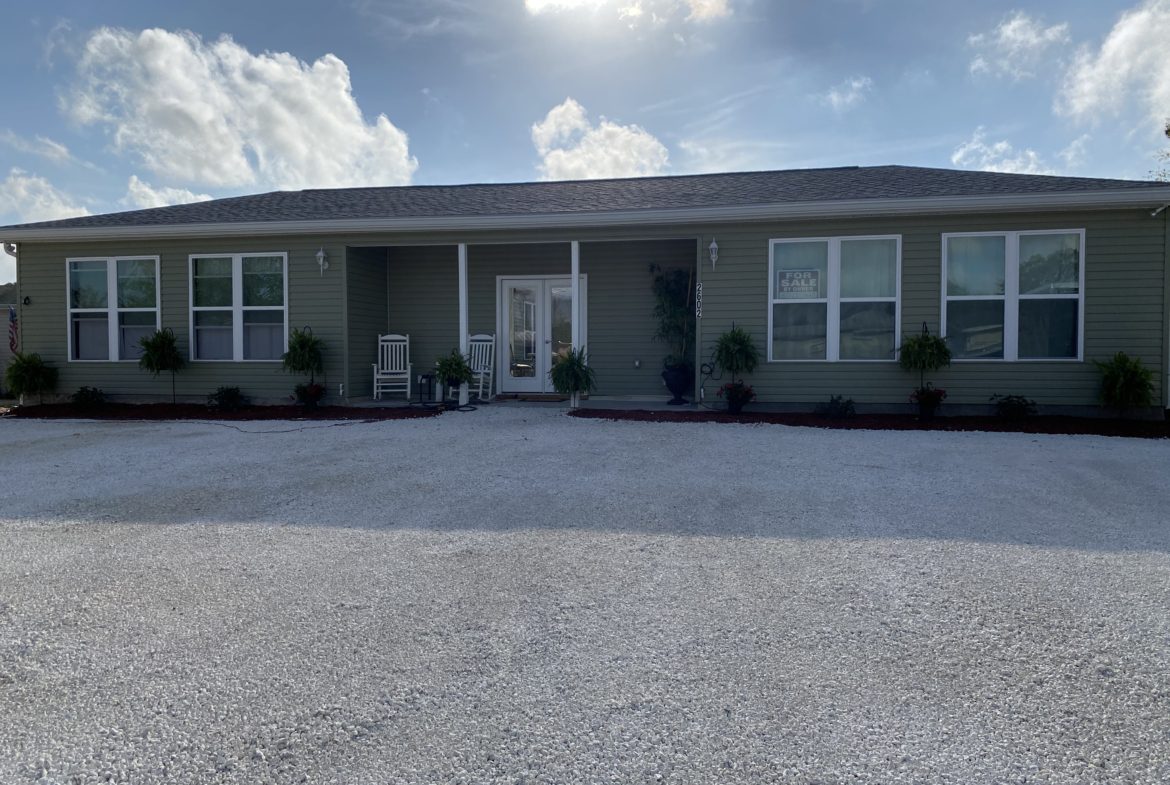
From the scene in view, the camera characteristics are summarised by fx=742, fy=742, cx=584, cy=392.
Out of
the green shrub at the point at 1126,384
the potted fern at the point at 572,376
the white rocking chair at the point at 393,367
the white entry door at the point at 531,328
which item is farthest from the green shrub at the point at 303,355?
the green shrub at the point at 1126,384

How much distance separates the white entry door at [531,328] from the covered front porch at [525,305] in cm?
2

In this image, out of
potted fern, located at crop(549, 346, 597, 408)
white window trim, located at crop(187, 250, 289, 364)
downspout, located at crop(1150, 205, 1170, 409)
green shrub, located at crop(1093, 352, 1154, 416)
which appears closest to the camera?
green shrub, located at crop(1093, 352, 1154, 416)

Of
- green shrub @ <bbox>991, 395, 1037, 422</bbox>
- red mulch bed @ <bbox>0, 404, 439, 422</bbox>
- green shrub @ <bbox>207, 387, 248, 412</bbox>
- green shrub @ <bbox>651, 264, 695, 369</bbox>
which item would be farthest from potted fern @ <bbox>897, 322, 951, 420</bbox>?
green shrub @ <bbox>207, 387, 248, 412</bbox>

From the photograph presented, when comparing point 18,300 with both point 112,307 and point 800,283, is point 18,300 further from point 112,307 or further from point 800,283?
point 800,283

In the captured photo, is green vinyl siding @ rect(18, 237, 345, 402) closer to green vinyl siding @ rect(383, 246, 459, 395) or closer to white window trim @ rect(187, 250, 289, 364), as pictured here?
white window trim @ rect(187, 250, 289, 364)

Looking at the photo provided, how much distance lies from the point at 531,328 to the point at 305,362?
3.45m

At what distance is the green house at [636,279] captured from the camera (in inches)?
349

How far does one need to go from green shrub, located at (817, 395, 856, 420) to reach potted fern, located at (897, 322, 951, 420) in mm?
726

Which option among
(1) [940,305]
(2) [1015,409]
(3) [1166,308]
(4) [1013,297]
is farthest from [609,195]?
(3) [1166,308]

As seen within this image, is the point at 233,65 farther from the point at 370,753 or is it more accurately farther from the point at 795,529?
the point at 370,753

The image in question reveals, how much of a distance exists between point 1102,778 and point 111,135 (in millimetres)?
17395

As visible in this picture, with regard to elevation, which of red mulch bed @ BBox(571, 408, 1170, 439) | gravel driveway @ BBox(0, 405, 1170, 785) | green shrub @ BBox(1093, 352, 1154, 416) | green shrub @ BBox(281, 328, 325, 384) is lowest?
gravel driveway @ BBox(0, 405, 1170, 785)

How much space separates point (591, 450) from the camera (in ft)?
22.3

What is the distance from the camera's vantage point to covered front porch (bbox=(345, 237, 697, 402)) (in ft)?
36.9
